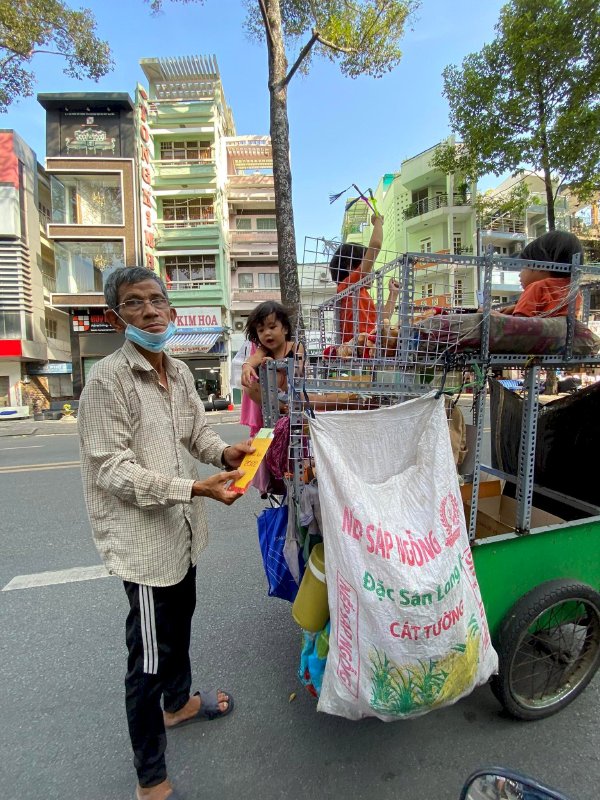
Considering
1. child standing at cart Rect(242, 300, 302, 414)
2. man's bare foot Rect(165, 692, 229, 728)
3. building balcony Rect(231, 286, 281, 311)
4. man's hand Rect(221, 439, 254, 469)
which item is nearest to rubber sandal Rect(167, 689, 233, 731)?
man's bare foot Rect(165, 692, 229, 728)

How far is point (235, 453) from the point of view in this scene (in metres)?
1.80

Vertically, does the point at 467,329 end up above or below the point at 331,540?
above

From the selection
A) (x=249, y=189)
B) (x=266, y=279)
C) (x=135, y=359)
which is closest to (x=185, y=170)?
(x=249, y=189)

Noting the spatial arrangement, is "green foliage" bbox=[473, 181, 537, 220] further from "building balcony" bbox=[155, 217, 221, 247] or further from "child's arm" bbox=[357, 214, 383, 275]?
"child's arm" bbox=[357, 214, 383, 275]

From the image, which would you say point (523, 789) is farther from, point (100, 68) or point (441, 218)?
point (441, 218)

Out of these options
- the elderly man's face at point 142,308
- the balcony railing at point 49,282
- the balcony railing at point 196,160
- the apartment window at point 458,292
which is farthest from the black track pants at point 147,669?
the balcony railing at point 196,160

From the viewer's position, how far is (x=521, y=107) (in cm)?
1240

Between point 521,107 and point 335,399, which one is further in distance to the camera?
point 521,107

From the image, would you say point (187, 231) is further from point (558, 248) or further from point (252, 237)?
point (558, 248)

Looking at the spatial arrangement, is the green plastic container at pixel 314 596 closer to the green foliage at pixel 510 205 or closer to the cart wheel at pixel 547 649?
the cart wheel at pixel 547 649

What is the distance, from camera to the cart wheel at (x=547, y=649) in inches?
70.4

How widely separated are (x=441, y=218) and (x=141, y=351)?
2681cm

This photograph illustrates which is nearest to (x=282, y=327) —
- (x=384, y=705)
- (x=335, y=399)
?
(x=335, y=399)

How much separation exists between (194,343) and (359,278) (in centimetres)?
2133
